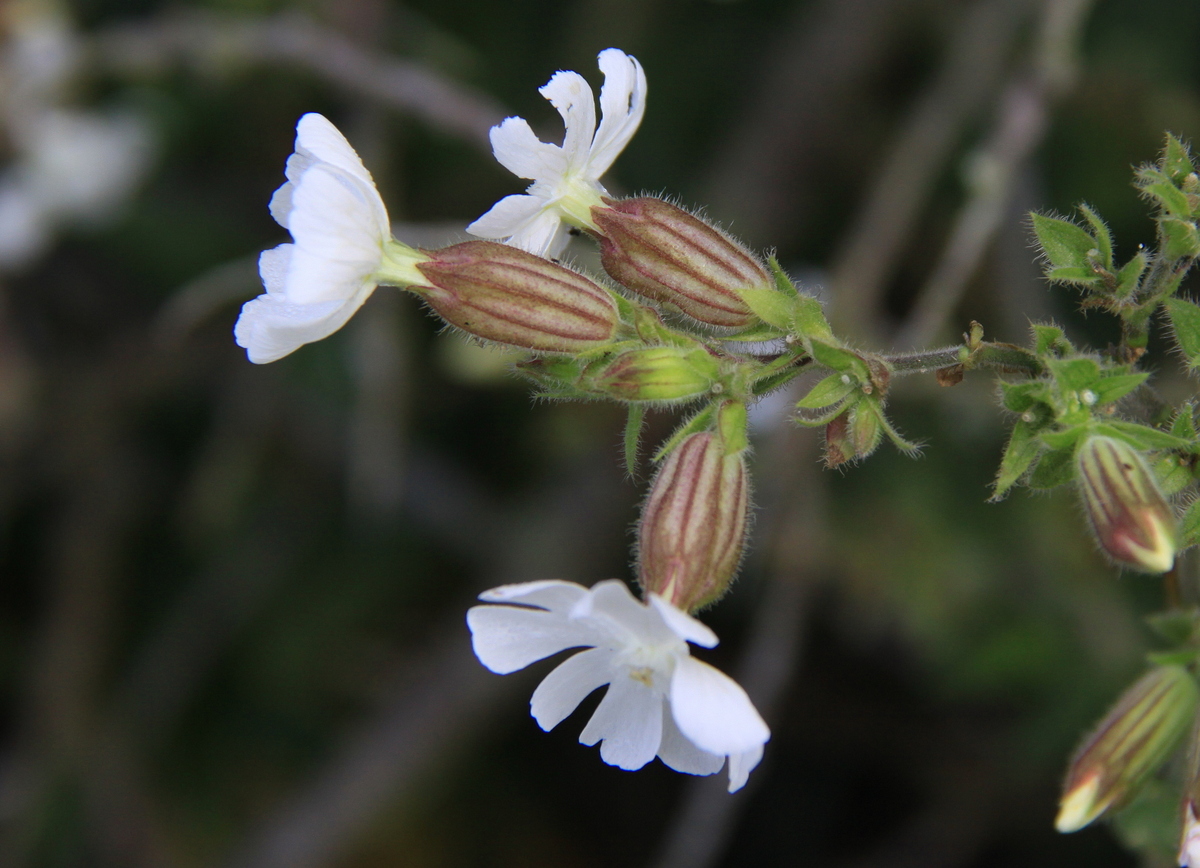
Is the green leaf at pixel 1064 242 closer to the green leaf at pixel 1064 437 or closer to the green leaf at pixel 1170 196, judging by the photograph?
the green leaf at pixel 1170 196

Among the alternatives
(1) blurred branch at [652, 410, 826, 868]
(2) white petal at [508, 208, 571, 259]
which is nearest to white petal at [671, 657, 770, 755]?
(2) white petal at [508, 208, 571, 259]

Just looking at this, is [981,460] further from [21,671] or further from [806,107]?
[21,671]

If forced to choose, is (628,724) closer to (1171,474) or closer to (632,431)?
(632,431)

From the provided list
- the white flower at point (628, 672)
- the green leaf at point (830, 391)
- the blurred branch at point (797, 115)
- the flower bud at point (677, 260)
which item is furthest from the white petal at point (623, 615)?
the blurred branch at point (797, 115)

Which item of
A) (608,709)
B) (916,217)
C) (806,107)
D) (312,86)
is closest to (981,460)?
(916,217)

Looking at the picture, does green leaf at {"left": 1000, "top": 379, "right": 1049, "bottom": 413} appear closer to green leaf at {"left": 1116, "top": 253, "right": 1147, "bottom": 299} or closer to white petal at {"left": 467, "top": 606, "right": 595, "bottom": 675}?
green leaf at {"left": 1116, "top": 253, "right": 1147, "bottom": 299}

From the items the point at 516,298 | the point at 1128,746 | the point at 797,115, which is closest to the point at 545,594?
the point at 516,298
